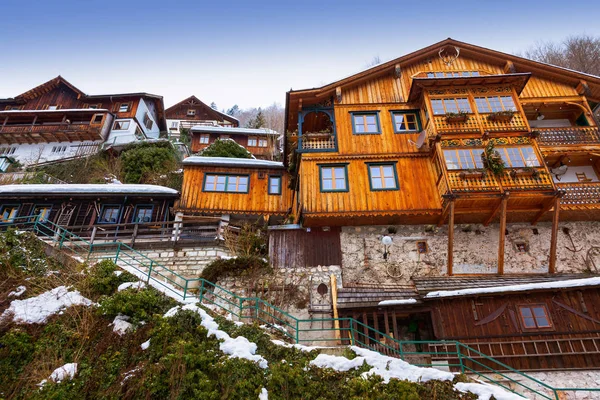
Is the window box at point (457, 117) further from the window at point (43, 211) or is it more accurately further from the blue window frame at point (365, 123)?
the window at point (43, 211)

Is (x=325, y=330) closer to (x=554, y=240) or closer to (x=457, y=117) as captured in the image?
(x=554, y=240)

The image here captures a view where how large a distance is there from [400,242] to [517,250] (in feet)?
18.6

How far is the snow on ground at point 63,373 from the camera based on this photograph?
8391mm

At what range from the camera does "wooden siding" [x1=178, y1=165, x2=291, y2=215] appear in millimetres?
19516

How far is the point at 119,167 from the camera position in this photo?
92.6 feet

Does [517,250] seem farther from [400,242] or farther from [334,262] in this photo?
[334,262]

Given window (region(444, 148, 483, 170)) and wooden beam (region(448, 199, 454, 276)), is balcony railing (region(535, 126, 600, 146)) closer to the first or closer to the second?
window (region(444, 148, 483, 170))

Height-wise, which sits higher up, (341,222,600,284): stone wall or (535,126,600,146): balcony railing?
(535,126,600,146): balcony railing

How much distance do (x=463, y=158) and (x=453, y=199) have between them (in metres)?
2.59

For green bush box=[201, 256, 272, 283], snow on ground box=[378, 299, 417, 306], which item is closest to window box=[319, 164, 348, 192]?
green bush box=[201, 256, 272, 283]

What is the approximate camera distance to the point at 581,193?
1662cm

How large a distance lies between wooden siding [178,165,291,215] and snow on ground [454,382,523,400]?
13505 millimetres

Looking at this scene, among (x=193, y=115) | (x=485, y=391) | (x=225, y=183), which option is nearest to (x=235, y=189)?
(x=225, y=183)

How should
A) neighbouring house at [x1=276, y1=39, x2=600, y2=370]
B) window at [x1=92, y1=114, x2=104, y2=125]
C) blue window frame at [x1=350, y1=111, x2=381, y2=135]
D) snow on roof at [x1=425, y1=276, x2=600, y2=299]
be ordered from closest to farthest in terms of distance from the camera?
snow on roof at [x1=425, y1=276, x2=600, y2=299], neighbouring house at [x1=276, y1=39, x2=600, y2=370], blue window frame at [x1=350, y1=111, x2=381, y2=135], window at [x1=92, y1=114, x2=104, y2=125]
